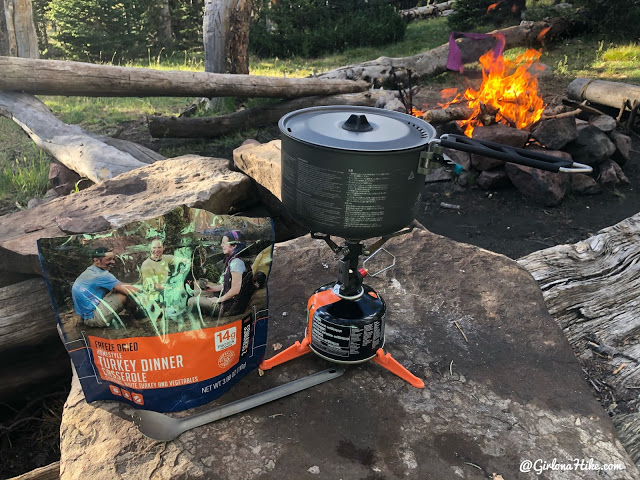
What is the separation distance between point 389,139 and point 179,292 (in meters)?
0.90

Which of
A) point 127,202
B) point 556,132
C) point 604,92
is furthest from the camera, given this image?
point 604,92

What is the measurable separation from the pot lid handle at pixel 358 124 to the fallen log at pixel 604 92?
6.09 metres

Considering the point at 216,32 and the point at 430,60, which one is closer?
the point at 216,32

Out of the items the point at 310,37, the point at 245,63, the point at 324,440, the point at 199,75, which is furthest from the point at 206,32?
the point at 324,440

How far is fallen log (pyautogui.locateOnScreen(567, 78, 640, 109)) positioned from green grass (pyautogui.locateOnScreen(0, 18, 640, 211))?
1.93 m

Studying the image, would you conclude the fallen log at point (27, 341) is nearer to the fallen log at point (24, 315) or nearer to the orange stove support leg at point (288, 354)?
the fallen log at point (24, 315)

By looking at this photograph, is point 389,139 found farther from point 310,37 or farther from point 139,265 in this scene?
point 310,37

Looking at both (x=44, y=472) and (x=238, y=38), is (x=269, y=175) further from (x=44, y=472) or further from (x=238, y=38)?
(x=238, y=38)

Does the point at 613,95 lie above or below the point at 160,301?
below

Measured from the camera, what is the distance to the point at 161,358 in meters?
1.74

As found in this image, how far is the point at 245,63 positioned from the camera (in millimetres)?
7227

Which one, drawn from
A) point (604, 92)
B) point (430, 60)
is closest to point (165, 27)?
point (430, 60)

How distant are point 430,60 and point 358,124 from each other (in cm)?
819

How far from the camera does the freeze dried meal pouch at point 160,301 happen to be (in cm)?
167
